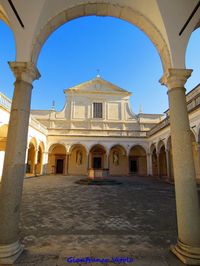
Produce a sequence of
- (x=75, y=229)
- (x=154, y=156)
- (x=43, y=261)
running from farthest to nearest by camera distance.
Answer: (x=154, y=156)
(x=75, y=229)
(x=43, y=261)

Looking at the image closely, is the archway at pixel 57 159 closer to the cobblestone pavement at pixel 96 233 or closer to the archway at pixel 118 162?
the archway at pixel 118 162

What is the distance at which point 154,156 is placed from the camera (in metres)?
21.5

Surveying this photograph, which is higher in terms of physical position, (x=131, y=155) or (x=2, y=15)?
(x=2, y=15)

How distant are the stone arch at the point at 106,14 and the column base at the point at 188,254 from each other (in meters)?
2.94

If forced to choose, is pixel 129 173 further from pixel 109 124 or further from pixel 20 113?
pixel 20 113

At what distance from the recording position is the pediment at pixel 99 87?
78.3ft

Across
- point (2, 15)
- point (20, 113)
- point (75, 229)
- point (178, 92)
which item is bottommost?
point (75, 229)

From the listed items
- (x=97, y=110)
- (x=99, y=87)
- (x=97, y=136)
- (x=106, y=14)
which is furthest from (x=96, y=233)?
(x=99, y=87)

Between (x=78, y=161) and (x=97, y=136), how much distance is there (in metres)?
4.59

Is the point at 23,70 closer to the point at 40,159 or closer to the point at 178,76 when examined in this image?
the point at 178,76

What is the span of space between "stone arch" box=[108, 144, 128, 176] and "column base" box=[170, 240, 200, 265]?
1971 cm

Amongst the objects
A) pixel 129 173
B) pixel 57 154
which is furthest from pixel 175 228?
pixel 57 154

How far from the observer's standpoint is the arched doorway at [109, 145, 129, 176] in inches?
875

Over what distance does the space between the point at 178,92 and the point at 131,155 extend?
20.6 meters
